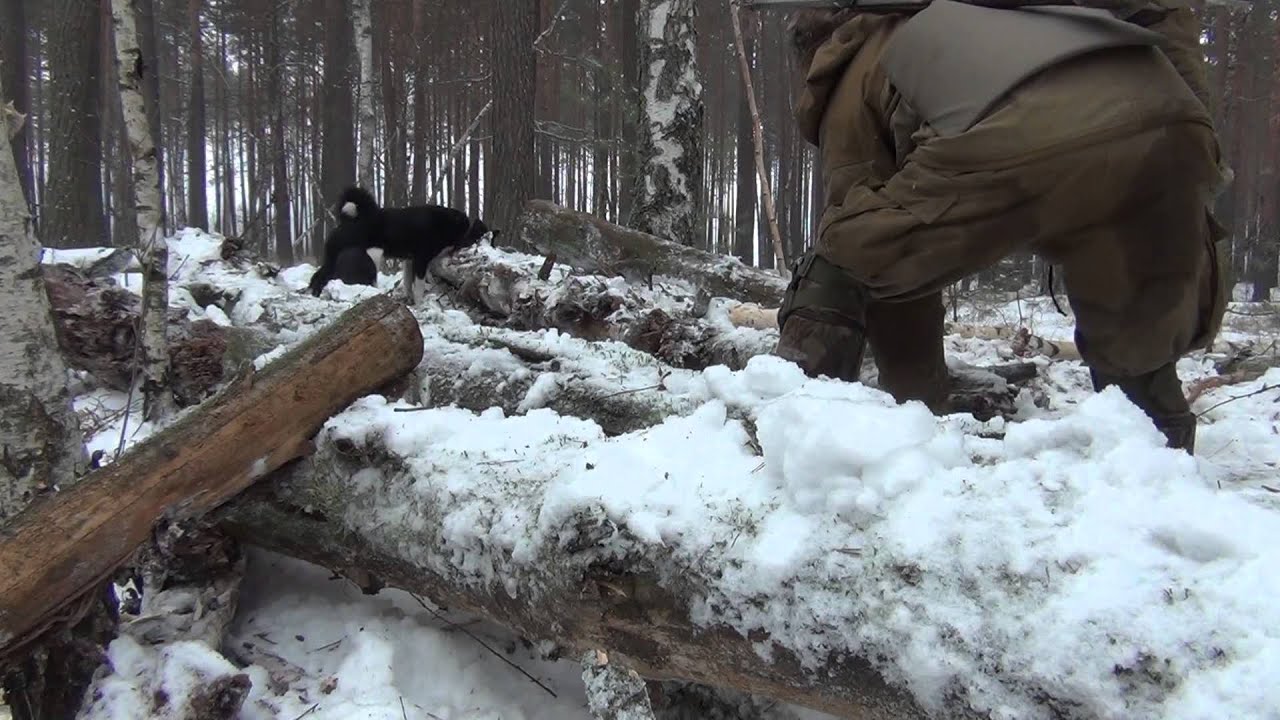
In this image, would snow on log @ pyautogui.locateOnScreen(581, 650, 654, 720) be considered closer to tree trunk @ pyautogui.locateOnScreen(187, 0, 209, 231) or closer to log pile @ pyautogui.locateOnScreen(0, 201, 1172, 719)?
log pile @ pyautogui.locateOnScreen(0, 201, 1172, 719)

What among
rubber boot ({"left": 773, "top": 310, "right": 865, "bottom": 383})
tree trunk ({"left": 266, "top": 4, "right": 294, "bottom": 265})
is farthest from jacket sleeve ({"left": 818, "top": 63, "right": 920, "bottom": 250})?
tree trunk ({"left": 266, "top": 4, "right": 294, "bottom": 265})

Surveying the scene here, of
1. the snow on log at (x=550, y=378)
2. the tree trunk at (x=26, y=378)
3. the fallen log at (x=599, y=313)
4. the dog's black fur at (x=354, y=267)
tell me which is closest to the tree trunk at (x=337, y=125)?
the dog's black fur at (x=354, y=267)

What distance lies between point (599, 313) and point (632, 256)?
4.19 ft

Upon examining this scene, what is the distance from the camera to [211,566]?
2182 millimetres

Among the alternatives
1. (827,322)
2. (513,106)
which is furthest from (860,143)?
(513,106)

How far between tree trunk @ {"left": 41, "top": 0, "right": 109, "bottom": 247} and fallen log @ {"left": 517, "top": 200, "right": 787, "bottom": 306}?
5.52 meters

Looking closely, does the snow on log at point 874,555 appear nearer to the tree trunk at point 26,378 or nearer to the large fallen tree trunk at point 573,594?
the large fallen tree trunk at point 573,594

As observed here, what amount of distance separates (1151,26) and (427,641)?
2.31m

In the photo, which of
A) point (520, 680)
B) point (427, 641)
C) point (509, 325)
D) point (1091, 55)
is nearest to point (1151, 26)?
point (1091, 55)

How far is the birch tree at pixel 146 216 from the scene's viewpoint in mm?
3262

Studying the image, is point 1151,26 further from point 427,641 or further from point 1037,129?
point 427,641

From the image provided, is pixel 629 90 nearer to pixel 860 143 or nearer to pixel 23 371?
pixel 860 143

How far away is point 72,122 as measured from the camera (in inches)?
325

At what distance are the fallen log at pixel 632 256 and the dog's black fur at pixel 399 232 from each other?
3.62ft
